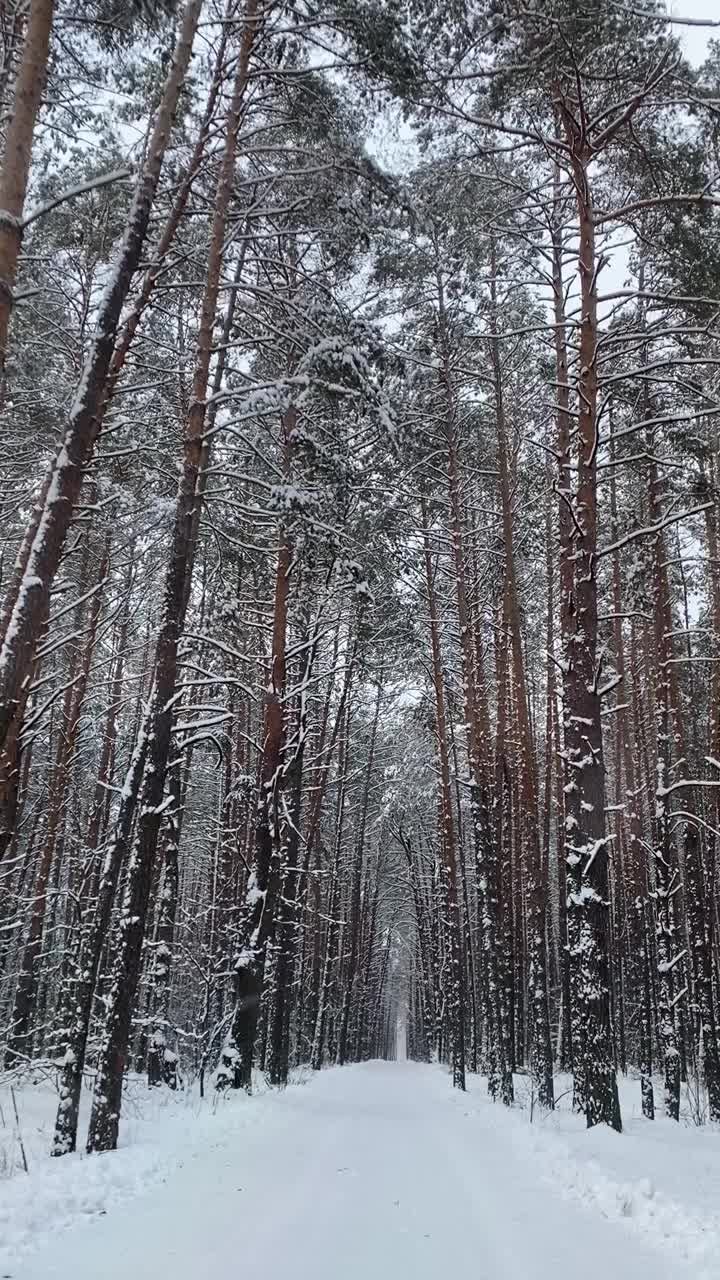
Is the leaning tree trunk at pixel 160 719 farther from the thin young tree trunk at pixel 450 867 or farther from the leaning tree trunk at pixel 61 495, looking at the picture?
the thin young tree trunk at pixel 450 867

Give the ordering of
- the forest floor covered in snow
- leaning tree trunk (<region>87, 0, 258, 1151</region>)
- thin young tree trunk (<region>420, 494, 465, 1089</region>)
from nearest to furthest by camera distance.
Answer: the forest floor covered in snow, leaning tree trunk (<region>87, 0, 258, 1151</region>), thin young tree trunk (<region>420, 494, 465, 1089</region>)

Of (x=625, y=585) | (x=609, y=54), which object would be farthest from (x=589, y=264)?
(x=625, y=585)

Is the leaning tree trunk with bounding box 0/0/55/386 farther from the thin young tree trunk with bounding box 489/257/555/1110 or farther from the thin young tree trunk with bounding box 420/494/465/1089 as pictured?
the thin young tree trunk with bounding box 420/494/465/1089

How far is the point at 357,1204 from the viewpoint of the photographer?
5.30 metres

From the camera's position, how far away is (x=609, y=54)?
27.0 ft

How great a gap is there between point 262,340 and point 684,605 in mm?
17093

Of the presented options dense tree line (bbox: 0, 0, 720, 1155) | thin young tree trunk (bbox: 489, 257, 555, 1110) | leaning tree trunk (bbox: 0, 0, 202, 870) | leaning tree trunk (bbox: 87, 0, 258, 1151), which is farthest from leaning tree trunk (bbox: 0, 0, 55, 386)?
thin young tree trunk (bbox: 489, 257, 555, 1110)

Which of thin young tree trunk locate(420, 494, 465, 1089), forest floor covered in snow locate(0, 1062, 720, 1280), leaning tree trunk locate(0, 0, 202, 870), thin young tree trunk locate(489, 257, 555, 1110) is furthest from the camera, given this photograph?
thin young tree trunk locate(420, 494, 465, 1089)

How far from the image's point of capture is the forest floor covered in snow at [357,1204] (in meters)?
4.01

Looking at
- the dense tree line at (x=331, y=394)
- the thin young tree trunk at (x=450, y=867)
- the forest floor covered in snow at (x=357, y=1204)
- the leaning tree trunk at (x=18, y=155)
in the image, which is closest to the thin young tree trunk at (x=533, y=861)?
the dense tree line at (x=331, y=394)

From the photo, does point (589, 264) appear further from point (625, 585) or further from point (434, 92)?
point (625, 585)

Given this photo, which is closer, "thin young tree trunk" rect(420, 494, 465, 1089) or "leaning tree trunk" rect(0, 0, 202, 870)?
"leaning tree trunk" rect(0, 0, 202, 870)

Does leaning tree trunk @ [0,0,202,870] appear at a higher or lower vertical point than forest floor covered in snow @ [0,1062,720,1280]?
higher

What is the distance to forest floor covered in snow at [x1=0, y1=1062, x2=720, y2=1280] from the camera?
13.2 feet
